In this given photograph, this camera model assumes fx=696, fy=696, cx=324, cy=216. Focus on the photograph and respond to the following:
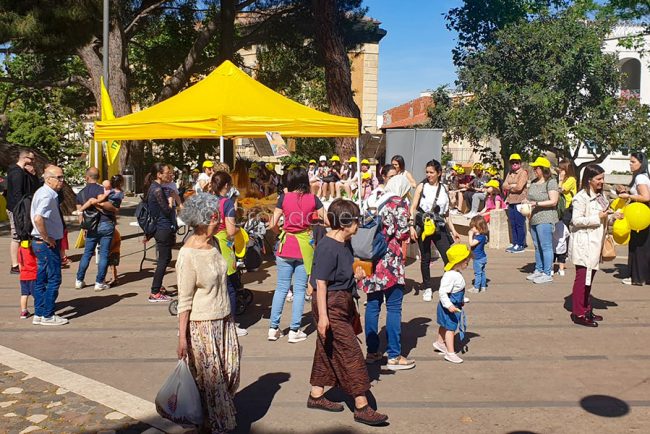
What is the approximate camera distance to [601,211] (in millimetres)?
7414

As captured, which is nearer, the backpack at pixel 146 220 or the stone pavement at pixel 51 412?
the stone pavement at pixel 51 412

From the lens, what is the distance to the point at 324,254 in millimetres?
4926

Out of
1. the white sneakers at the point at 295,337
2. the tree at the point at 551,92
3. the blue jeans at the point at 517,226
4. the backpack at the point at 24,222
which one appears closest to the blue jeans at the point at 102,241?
the backpack at the point at 24,222

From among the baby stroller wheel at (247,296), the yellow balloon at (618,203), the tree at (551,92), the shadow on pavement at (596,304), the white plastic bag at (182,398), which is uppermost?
the tree at (551,92)

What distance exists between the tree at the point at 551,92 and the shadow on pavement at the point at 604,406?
22.2 m

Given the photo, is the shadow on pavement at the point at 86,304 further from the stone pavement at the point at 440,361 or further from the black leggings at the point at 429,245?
the black leggings at the point at 429,245

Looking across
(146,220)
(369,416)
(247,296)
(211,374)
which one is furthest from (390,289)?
(146,220)

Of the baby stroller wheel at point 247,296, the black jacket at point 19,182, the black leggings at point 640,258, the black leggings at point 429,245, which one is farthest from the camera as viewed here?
the black leggings at point 640,258

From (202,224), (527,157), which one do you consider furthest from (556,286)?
(527,157)

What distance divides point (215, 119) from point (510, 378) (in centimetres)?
636

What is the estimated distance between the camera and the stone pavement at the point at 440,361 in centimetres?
501

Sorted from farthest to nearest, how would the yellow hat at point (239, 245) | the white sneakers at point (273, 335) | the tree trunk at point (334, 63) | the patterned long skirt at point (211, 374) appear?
the tree trunk at point (334, 63) < the yellow hat at point (239, 245) < the white sneakers at point (273, 335) < the patterned long skirt at point (211, 374)

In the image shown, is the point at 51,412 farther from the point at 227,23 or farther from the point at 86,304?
the point at 227,23

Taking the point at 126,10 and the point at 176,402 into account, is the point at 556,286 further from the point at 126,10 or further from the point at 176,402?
the point at 126,10
